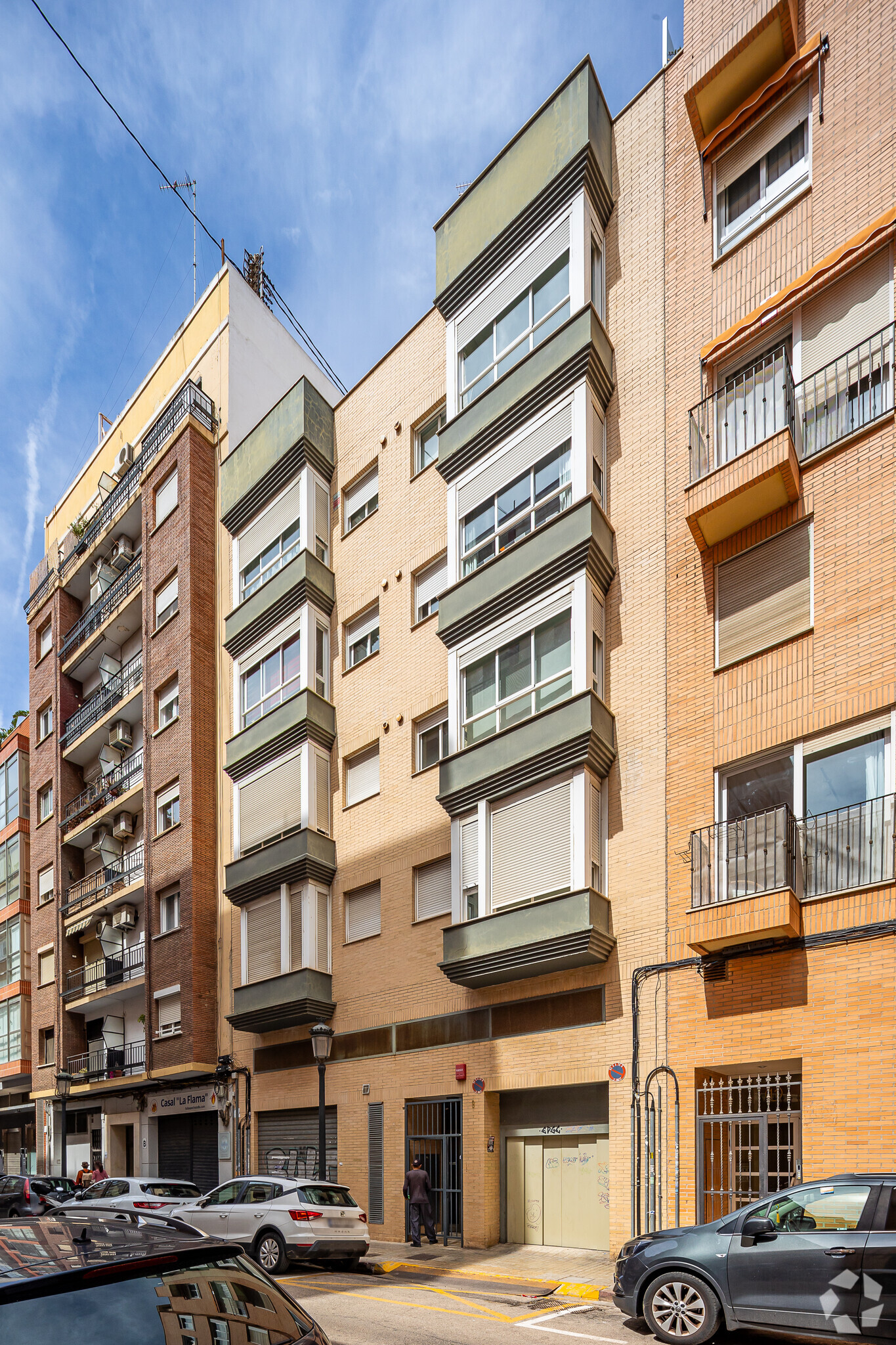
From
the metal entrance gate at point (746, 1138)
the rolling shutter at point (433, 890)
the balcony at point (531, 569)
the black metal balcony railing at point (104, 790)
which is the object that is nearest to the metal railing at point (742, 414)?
the balcony at point (531, 569)

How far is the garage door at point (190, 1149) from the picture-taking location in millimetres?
26172

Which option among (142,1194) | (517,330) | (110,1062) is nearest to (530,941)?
(142,1194)

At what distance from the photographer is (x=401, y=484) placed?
22828 millimetres

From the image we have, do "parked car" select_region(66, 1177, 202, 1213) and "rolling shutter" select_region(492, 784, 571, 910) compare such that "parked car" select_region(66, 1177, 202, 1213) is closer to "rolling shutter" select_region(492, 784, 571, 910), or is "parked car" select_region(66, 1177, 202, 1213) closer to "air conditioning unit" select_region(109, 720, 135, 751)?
"rolling shutter" select_region(492, 784, 571, 910)

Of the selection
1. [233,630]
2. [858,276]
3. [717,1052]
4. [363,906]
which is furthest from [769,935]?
[233,630]

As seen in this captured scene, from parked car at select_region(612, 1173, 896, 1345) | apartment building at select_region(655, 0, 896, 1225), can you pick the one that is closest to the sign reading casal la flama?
apartment building at select_region(655, 0, 896, 1225)

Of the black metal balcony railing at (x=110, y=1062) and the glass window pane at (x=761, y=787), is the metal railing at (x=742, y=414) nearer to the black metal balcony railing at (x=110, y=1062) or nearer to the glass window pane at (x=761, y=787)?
the glass window pane at (x=761, y=787)

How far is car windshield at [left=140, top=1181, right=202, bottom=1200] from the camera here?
1767cm

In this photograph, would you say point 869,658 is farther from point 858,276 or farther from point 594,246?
point 594,246

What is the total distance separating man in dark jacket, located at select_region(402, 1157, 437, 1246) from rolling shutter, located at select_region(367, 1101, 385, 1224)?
1.77m

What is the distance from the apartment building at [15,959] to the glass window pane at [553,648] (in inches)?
1065

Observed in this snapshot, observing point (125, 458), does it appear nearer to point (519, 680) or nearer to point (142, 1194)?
point (519, 680)

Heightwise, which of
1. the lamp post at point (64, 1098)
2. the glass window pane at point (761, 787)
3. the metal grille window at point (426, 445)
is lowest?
the lamp post at point (64, 1098)

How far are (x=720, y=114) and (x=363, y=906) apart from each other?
15.2 m
